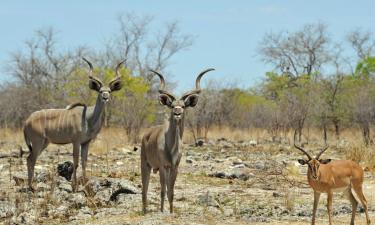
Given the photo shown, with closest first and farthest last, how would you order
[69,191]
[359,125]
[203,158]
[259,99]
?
[69,191]
[203,158]
[359,125]
[259,99]

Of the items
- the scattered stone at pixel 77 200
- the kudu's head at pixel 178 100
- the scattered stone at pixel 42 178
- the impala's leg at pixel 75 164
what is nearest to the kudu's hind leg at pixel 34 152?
the scattered stone at pixel 42 178

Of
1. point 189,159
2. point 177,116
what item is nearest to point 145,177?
point 177,116

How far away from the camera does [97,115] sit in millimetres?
16109

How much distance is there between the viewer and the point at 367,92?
115 feet

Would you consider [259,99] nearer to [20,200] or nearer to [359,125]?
[359,125]

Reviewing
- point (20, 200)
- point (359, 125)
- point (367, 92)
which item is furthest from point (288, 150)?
point (20, 200)

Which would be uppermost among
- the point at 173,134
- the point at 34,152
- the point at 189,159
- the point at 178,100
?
the point at 178,100

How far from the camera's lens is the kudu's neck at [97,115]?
632 inches

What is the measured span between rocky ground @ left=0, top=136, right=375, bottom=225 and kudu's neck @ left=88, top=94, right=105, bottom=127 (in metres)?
1.25

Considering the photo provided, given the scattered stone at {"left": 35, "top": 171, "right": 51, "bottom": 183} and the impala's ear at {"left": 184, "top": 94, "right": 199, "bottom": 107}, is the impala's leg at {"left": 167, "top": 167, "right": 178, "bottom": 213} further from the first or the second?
the scattered stone at {"left": 35, "top": 171, "right": 51, "bottom": 183}

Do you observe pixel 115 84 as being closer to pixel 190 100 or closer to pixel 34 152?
pixel 34 152

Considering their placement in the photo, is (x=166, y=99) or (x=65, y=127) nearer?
(x=166, y=99)

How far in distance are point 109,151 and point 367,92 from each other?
50.4 feet

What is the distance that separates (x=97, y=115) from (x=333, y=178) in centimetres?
612
